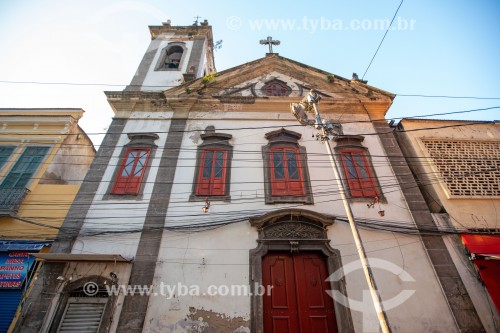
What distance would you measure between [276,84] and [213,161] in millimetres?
5020

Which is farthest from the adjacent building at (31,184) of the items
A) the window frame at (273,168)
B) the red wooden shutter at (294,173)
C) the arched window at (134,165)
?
the red wooden shutter at (294,173)

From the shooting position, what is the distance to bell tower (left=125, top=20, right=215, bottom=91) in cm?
1196

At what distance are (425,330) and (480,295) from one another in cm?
184

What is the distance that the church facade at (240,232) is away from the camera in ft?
20.2

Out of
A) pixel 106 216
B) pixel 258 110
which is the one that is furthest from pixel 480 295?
pixel 106 216

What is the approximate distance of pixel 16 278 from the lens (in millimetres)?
6727

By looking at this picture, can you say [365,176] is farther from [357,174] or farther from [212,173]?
[212,173]

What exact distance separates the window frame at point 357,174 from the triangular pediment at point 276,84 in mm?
2150

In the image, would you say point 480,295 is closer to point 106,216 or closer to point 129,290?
point 129,290

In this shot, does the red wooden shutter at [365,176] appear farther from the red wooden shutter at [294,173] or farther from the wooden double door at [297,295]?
the wooden double door at [297,295]

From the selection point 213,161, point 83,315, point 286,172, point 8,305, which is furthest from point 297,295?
point 8,305

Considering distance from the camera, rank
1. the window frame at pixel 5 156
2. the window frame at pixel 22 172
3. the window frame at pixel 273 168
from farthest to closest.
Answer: the window frame at pixel 5 156 → the window frame at pixel 22 172 → the window frame at pixel 273 168

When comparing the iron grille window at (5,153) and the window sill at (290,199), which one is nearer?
the window sill at (290,199)

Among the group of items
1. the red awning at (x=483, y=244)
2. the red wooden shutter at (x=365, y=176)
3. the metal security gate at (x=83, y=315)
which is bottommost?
the metal security gate at (x=83, y=315)
